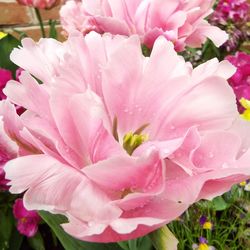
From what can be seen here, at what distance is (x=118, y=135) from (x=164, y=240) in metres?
0.06

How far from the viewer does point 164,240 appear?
23cm

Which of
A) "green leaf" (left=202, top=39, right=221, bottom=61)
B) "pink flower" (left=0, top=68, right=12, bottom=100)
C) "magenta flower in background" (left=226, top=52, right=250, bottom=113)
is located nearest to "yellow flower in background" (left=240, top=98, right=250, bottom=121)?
"magenta flower in background" (left=226, top=52, right=250, bottom=113)

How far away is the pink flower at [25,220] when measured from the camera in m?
0.49

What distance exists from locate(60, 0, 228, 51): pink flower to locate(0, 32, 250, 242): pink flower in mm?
119

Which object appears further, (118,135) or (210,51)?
(210,51)

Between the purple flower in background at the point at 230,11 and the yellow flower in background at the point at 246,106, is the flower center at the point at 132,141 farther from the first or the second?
the purple flower in background at the point at 230,11

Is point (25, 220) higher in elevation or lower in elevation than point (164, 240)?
lower

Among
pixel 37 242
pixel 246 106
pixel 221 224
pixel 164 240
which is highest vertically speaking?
pixel 164 240

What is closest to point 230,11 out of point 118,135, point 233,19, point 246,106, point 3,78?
point 233,19

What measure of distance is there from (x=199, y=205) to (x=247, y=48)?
74 cm

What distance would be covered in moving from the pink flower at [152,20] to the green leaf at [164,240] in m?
0.18

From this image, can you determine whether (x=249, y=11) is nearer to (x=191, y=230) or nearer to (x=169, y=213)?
(x=191, y=230)

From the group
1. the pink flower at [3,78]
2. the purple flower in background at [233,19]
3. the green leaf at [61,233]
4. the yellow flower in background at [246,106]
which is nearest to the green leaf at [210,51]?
the purple flower in background at [233,19]

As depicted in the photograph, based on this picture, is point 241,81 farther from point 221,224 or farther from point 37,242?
point 37,242
